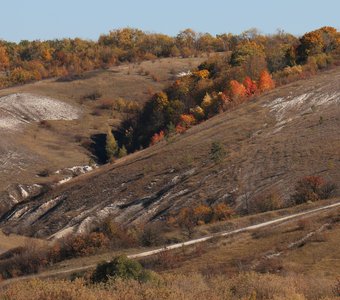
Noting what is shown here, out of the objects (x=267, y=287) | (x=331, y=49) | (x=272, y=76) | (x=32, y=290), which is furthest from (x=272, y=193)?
(x=331, y=49)

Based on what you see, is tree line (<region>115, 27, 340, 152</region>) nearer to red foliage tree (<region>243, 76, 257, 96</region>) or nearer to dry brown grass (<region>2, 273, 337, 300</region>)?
red foliage tree (<region>243, 76, 257, 96</region>)

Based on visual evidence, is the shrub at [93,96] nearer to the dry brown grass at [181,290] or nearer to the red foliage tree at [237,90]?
the red foliage tree at [237,90]

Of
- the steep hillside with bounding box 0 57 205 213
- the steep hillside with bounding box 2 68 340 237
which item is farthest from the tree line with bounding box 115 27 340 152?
the steep hillside with bounding box 2 68 340 237

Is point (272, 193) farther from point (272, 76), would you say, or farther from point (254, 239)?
point (272, 76)

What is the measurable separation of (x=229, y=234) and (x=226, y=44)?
16091 cm

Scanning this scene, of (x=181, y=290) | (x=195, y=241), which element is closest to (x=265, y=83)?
(x=195, y=241)

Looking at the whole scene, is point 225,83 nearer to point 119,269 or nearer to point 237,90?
point 237,90

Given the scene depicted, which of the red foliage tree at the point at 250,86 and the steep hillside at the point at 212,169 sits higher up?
the red foliage tree at the point at 250,86

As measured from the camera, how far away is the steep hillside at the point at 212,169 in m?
65.9

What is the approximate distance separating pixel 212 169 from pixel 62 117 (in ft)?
233

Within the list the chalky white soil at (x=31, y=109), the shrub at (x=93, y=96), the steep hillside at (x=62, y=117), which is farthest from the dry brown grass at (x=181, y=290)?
the shrub at (x=93, y=96)

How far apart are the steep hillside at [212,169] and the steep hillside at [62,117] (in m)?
14.1

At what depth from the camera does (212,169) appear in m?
72.3

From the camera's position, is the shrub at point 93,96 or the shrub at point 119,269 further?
the shrub at point 93,96
